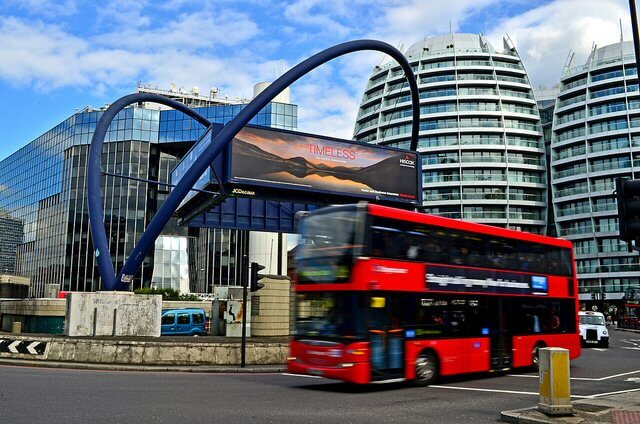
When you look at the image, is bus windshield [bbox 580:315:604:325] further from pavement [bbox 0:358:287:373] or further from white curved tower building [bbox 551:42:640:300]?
white curved tower building [bbox 551:42:640:300]

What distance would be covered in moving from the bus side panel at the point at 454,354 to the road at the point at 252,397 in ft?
1.35

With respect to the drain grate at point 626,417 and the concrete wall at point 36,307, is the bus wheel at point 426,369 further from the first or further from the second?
the concrete wall at point 36,307

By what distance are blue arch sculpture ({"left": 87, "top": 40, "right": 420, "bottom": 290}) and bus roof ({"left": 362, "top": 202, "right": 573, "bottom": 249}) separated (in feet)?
38.9

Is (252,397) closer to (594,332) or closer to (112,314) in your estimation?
(112,314)

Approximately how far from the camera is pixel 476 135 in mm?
101188

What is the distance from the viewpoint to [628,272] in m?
89.2

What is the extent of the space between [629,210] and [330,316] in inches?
274

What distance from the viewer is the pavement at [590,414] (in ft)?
30.5

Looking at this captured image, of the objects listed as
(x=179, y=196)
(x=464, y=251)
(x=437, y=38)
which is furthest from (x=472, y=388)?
(x=437, y=38)

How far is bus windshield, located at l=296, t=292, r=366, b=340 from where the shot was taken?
44.4 ft

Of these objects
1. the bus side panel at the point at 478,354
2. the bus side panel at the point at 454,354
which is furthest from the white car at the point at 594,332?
the bus side panel at the point at 454,354

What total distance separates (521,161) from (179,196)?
85553 millimetres

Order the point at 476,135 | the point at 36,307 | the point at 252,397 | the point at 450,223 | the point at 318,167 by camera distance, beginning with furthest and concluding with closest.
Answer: the point at 476,135
the point at 36,307
the point at 318,167
the point at 450,223
the point at 252,397

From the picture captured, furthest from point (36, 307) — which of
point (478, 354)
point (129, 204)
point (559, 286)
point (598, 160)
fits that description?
point (598, 160)
